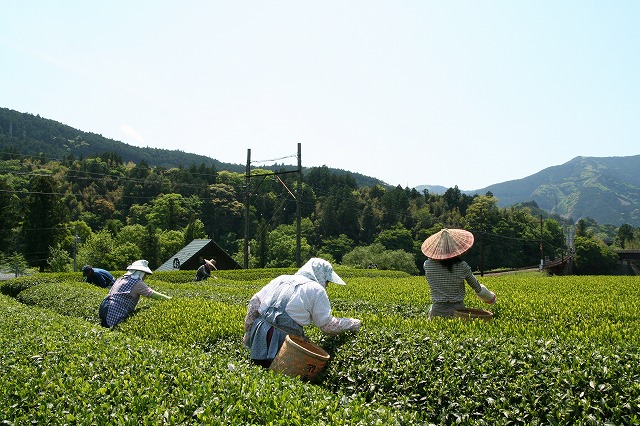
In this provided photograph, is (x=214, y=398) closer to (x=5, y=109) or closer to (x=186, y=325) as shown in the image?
(x=186, y=325)

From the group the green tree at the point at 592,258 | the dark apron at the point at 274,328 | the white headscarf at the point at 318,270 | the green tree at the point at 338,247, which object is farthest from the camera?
the green tree at the point at 338,247

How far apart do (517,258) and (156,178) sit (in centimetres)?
6308

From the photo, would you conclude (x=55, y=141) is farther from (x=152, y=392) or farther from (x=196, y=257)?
(x=152, y=392)

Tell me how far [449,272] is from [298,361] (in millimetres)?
2819

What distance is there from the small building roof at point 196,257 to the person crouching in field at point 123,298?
29.7 metres

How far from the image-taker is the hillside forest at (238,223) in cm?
5350

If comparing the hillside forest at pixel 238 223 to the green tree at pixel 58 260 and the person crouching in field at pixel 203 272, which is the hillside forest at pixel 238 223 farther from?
the person crouching in field at pixel 203 272

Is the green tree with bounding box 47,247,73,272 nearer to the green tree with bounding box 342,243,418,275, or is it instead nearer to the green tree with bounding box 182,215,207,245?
the green tree with bounding box 182,215,207,245

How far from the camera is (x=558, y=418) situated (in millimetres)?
3301

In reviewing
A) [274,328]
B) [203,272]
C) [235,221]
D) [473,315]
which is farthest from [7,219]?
[473,315]

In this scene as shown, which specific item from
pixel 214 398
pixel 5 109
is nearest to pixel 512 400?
pixel 214 398

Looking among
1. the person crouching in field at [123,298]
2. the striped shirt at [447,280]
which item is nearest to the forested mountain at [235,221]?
the person crouching in field at [123,298]

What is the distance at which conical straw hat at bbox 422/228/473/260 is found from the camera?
20.9 feet

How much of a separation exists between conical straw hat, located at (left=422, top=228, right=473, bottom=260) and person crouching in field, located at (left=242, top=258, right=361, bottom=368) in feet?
6.05
